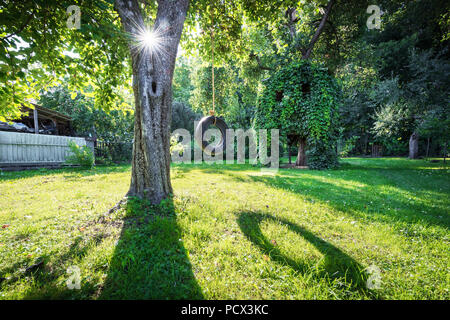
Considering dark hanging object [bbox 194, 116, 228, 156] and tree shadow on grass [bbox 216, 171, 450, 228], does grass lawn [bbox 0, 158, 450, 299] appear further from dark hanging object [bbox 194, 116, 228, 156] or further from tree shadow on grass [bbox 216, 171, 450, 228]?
dark hanging object [bbox 194, 116, 228, 156]

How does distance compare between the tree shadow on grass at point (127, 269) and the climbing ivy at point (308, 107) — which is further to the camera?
the climbing ivy at point (308, 107)

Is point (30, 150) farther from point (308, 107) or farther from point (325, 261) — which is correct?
point (308, 107)

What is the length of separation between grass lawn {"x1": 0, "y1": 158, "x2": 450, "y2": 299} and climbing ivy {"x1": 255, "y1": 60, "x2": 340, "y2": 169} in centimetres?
561

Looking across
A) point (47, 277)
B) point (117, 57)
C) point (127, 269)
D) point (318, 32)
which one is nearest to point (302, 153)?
point (318, 32)

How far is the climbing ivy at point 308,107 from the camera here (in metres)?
8.91

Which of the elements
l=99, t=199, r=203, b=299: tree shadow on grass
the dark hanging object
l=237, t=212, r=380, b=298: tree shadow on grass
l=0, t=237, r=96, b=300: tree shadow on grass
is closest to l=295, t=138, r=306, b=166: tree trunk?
the dark hanging object

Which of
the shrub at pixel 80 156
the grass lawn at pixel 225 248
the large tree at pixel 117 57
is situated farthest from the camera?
the shrub at pixel 80 156

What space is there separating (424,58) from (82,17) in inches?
900

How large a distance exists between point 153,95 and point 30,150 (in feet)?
36.8

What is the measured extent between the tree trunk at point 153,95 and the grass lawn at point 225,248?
0.48 meters

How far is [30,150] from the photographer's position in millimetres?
9375

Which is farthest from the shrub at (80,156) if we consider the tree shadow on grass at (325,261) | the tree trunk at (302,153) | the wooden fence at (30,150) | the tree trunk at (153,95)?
the tree trunk at (302,153)

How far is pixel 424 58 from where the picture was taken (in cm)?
1412

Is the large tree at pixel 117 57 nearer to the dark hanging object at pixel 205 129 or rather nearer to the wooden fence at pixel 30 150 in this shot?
the dark hanging object at pixel 205 129
